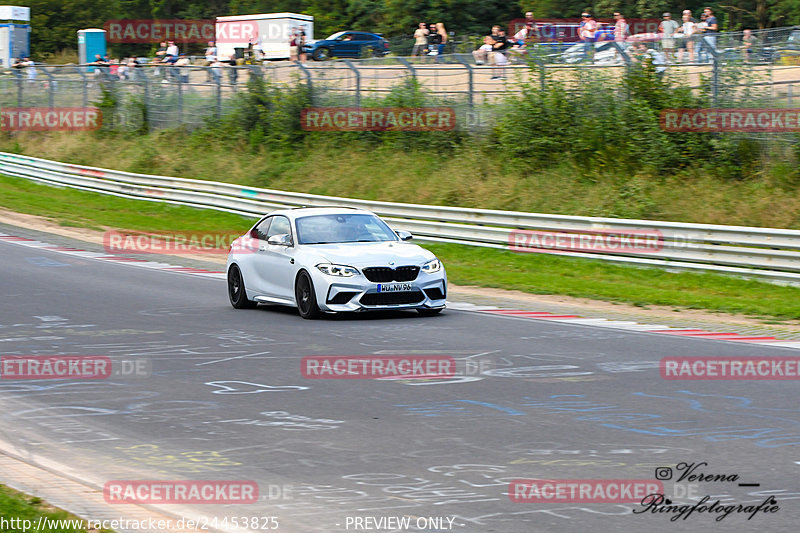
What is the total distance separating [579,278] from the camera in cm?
2066

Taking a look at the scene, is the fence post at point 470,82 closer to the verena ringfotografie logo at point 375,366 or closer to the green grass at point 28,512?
the verena ringfotografie logo at point 375,366

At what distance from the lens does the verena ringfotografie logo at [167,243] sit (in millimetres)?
26359

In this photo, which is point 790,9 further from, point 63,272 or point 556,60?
point 63,272

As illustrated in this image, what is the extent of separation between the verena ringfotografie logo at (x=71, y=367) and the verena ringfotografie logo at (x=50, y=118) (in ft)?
112

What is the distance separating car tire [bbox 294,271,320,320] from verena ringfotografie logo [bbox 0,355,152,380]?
3.38 meters

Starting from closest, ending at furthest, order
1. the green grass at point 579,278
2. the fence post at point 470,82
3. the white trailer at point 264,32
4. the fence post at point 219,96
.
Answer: the green grass at point 579,278 → the fence post at point 470,82 → the fence post at point 219,96 → the white trailer at point 264,32

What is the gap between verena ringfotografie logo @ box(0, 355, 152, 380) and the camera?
10.7 metres

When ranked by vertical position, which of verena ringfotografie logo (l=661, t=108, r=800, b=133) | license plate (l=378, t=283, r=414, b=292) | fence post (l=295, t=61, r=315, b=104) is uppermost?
fence post (l=295, t=61, r=315, b=104)

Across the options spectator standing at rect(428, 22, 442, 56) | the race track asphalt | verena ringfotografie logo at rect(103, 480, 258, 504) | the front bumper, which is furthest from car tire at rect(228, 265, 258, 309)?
spectator standing at rect(428, 22, 442, 56)

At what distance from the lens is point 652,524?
18.7 feet

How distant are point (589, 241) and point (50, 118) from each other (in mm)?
30454

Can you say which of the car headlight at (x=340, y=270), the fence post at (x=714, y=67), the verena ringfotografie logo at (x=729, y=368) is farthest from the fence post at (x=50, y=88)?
the verena ringfotografie logo at (x=729, y=368)

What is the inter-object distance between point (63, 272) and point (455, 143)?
1332cm

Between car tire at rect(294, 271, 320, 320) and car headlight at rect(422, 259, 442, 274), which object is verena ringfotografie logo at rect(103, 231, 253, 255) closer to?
car tire at rect(294, 271, 320, 320)
